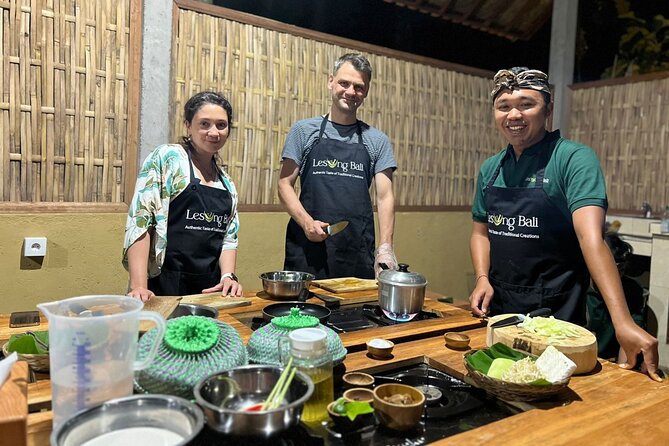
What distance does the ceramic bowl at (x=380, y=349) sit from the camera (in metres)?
1.56

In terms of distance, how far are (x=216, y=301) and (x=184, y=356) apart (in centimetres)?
94

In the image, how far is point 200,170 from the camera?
8.17 ft

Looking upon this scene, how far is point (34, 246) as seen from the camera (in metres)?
3.19

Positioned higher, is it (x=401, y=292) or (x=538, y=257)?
(x=538, y=257)

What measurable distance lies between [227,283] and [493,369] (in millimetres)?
1325

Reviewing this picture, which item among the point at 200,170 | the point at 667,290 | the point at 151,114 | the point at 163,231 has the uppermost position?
the point at 151,114

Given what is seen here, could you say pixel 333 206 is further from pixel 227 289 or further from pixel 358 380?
pixel 358 380

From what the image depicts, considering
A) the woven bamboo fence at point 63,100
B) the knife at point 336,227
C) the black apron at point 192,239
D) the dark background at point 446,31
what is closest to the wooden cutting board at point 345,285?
the knife at point 336,227

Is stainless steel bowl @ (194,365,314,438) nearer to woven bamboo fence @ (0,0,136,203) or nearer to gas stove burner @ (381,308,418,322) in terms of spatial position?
gas stove burner @ (381,308,418,322)

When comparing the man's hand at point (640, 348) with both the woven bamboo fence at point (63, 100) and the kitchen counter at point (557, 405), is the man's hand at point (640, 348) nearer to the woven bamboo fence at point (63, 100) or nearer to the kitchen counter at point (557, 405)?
the kitchen counter at point (557, 405)

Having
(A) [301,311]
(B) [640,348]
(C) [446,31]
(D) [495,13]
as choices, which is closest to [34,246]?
(A) [301,311]

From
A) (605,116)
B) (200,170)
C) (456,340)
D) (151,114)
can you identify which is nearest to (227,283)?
(200,170)

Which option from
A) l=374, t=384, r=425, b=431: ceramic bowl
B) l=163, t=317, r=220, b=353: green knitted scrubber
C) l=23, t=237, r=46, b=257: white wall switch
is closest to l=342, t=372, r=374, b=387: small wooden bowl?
l=374, t=384, r=425, b=431: ceramic bowl

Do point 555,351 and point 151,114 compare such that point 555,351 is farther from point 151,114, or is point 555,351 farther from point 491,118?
point 491,118
